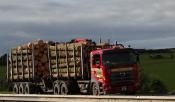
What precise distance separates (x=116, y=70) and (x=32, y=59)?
873 centimetres

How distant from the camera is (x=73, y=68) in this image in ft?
116

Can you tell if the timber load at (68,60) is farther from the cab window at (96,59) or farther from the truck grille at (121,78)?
the truck grille at (121,78)

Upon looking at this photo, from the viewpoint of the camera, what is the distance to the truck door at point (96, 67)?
31.9m

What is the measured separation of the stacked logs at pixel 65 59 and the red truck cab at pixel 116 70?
2.71m

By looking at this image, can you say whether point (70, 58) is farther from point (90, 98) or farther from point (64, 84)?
point (90, 98)

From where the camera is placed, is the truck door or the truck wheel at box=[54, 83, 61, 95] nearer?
the truck door

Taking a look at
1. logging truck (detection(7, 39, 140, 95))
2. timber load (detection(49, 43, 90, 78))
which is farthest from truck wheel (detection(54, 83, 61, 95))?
timber load (detection(49, 43, 90, 78))

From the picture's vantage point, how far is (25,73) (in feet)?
131

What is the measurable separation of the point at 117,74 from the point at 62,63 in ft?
18.8

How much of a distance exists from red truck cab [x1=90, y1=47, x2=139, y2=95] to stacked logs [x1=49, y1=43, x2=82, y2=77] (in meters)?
2.71

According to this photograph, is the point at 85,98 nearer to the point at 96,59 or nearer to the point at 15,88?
the point at 96,59

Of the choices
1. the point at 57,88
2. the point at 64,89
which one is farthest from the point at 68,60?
the point at 57,88

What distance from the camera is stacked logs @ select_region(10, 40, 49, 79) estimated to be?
38.6 m

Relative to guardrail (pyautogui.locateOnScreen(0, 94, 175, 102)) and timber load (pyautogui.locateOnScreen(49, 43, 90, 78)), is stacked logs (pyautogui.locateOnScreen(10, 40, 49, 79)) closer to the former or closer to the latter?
timber load (pyautogui.locateOnScreen(49, 43, 90, 78))
